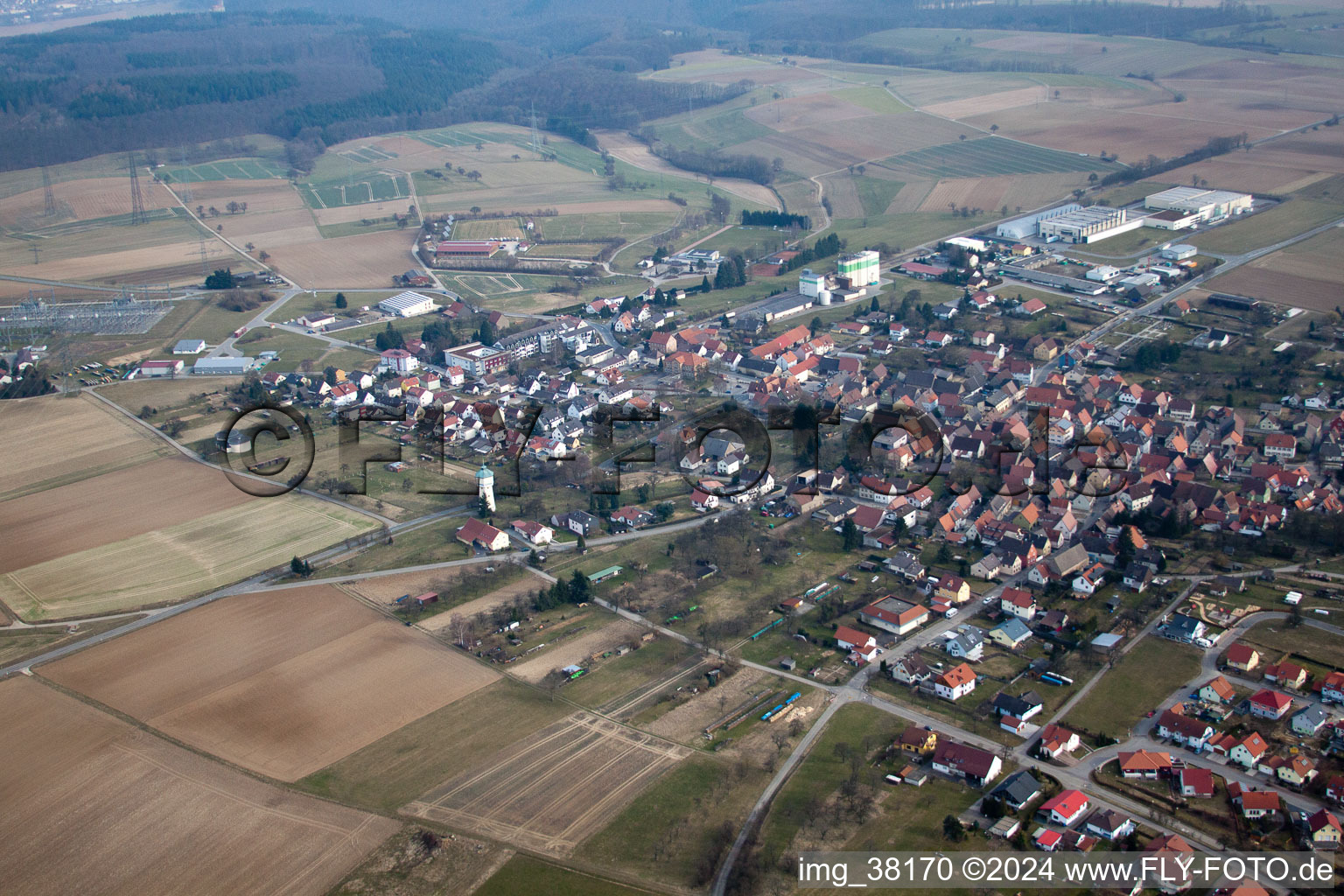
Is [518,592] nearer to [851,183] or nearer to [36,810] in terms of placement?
[36,810]

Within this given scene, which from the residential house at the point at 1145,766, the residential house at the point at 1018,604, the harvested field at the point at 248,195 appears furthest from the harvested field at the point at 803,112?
the residential house at the point at 1145,766

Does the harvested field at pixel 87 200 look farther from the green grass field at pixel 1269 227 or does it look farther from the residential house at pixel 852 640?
the green grass field at pixel 1269 227

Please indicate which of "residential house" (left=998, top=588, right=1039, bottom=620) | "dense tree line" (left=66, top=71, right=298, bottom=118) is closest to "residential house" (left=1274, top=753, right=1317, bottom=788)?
"residential house" (left=998, top=588, right=1039, bottom=620)

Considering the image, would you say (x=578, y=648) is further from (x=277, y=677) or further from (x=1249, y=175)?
(x=1249, y=175)

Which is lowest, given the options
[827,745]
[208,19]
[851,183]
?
[827,745]

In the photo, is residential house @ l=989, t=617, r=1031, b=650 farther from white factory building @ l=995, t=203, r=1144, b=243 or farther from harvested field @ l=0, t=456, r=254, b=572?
white factory building @ l=995, t=203, r=1144, b=243

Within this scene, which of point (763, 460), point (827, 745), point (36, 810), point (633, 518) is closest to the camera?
point (36, 810)

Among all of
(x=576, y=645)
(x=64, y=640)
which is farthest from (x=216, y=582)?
(x=576, y=645)

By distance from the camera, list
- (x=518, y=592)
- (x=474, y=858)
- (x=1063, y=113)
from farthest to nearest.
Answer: (x=1063, y=113)
(x=518, y=592)
(x=474, y=858)
